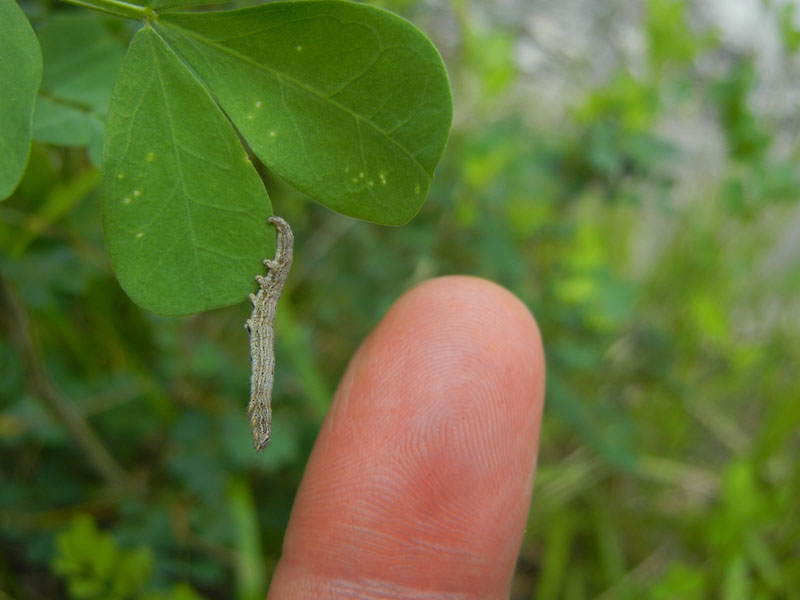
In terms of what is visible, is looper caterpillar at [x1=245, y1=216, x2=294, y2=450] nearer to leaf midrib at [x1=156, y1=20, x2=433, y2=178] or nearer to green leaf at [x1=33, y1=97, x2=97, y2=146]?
leaf midrib at [x1=156, y1=20, x2=433, y2=178]

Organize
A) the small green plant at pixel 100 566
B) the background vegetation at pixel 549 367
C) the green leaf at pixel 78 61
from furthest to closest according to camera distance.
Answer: the background vegetation at pixel 549 367, the small green plant at pixel 100 566, the green leaf at pixel 78 61

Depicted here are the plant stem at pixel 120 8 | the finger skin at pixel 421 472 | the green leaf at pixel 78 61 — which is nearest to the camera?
the plant stem at pixel 120 8

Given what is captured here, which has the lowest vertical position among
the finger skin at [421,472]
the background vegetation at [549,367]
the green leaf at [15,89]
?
the background vegetation at [549,367]

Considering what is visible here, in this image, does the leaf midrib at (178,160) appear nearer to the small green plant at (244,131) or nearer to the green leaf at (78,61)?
the small green plant at (244,131)

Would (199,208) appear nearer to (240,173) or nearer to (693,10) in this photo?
(240,173)

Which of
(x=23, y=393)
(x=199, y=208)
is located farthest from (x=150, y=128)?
(x=23, y=393)

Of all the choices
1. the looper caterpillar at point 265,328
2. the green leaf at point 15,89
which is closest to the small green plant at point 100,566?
the looper caterpillar at point 265,328
